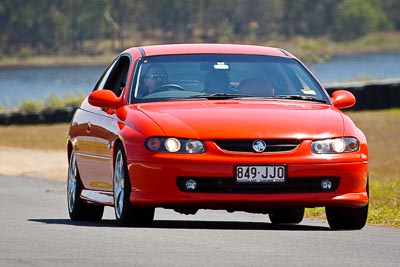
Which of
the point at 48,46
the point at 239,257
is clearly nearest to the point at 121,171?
the point at 239,257

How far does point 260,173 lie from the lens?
1102 cm

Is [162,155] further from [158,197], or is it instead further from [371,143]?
[371,143]

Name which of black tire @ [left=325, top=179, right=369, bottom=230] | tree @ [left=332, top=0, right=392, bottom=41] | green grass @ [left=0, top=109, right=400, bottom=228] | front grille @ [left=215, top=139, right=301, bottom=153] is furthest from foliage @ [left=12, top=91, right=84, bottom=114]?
tree @ [left=332, top=0, right=392, bottom=41]

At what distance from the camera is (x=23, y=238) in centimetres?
1048

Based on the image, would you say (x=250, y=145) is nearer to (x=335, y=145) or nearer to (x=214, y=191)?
(x=214, y=191)

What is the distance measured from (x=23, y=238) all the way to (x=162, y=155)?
124 centimetres

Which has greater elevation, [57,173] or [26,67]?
[57,173]

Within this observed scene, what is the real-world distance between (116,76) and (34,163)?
1435 cm

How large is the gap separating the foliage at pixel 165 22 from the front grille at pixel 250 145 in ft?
366

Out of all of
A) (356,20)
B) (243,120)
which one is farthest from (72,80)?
(243,120)

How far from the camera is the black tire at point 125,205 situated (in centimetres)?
1132

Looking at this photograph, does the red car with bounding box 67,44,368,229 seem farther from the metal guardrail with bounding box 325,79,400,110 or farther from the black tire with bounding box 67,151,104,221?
the metal guardrail with bounding box 325,79,400,110

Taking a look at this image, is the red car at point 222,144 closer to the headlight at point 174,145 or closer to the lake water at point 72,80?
the headlight at point 174,145

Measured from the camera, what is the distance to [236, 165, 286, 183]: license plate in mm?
11008
